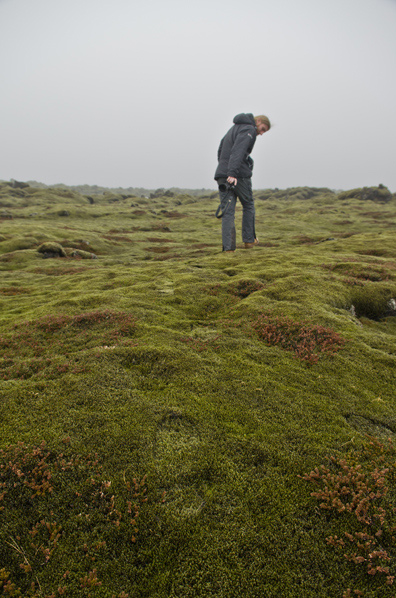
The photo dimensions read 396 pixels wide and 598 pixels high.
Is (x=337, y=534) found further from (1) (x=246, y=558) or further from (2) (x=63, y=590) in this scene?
(2) (x=63, y=590)

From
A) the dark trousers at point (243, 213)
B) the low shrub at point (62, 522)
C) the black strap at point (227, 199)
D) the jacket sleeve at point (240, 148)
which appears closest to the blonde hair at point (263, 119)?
the jacket sleeve at point (240, 148)

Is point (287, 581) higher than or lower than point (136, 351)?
lower

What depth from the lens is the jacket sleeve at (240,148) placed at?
17719 mm

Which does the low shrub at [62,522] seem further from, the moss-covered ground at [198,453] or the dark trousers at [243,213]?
the dark trousers at [243,213]

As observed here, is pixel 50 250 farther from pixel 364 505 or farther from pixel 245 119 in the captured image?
pixel 364 505

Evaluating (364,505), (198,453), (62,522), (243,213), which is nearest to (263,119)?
(243,213)

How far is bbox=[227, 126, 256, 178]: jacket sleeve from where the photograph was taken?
17.7 meters

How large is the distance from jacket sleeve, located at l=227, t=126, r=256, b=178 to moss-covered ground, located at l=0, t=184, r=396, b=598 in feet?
32.3

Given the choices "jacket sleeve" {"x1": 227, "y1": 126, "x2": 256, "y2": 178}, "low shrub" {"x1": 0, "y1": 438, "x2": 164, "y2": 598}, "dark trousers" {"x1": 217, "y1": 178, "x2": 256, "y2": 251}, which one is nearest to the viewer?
"low shrub" {"x1": 0, "y1": 438, "x2": 164, "y2": 598}

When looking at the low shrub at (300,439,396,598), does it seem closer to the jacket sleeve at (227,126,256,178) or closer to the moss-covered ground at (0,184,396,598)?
the moss-covered ground at (0,184,396,598)

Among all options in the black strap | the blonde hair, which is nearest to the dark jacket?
the blonde hair

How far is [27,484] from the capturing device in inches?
178

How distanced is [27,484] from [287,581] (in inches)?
150

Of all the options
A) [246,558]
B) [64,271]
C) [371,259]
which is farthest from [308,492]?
[64,271]
